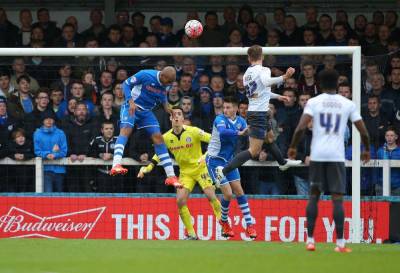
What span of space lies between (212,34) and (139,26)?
135cm

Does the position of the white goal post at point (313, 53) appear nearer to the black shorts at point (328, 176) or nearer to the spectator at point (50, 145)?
the spectator at point (50, 145)

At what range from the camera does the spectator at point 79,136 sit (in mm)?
17234

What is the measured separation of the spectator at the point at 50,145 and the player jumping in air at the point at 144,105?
2182mm

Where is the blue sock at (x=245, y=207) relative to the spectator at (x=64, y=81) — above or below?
below

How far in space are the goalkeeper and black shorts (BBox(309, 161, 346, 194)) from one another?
413 cm

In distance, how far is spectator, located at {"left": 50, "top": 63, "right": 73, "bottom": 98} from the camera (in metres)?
17.5

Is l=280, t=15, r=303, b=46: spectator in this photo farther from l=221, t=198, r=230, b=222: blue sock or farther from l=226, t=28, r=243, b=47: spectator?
l=221, t=198, r=230, b=222: blue sock

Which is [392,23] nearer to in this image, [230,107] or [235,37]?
[235,37]

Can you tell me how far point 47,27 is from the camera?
792 inches

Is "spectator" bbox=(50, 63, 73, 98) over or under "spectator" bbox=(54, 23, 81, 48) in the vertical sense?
under

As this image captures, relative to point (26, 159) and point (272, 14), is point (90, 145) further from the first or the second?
point (272, 14)

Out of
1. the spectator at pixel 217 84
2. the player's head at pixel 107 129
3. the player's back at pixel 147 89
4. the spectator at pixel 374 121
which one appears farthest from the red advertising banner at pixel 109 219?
the player's back at pixel 147 89

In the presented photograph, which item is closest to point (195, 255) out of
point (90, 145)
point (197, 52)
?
point (197, 52)

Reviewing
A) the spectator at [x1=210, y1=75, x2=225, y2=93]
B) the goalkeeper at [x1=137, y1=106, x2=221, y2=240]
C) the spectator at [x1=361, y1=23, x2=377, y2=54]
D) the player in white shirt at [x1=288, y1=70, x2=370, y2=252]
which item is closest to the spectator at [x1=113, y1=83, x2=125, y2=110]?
the goalkeeper at [x1=137, y1=106, x2=221, y2=240]
